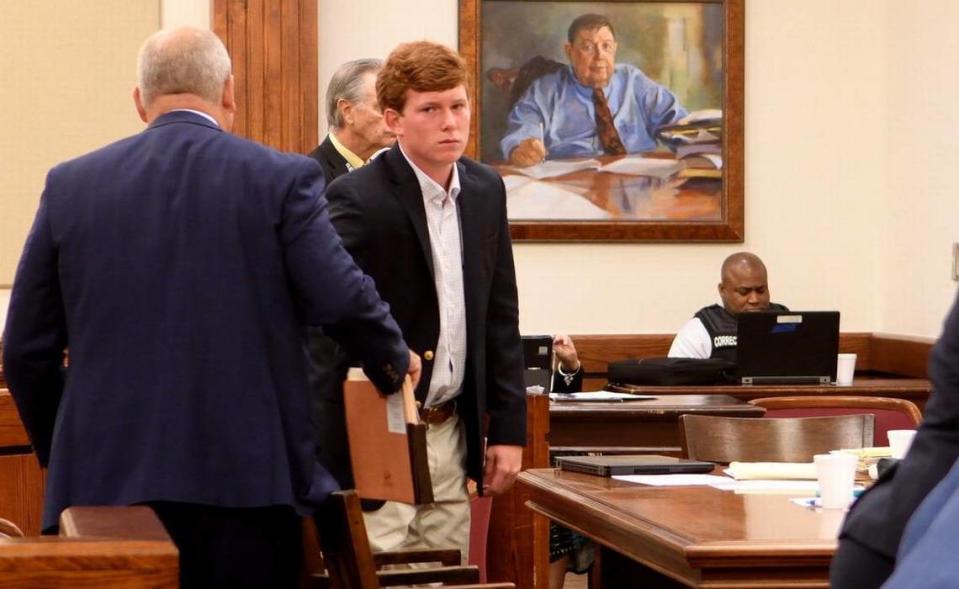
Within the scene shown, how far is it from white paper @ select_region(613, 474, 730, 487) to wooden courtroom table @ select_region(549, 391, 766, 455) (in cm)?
207

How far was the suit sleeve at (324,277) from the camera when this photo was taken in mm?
2859

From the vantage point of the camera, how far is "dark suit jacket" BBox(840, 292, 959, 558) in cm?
158

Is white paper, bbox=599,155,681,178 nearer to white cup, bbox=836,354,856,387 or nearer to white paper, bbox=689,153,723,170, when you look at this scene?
white paper, bbox=689,153,723,170

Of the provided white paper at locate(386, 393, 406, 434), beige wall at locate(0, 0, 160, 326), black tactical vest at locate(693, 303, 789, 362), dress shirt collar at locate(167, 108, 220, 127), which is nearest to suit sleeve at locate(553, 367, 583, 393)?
black tactical vest at locate(693, 303, 789, 362)

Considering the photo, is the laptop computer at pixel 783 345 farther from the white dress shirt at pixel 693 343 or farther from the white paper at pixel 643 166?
the white paper at pixel 643 166

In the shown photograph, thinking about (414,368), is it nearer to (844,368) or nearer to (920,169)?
(844,368)

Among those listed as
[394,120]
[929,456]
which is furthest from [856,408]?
[929,456]

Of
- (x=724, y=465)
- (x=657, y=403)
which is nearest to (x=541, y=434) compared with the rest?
(x=657, y=403)

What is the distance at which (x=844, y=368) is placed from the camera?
6.75m

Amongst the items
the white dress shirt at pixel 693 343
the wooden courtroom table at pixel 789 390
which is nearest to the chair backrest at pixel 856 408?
the wooden courtroom table at pixel 789 390

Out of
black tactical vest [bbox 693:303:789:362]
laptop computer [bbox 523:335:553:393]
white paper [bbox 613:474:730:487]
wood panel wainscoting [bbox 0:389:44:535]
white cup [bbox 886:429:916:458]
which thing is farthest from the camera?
black tactical vest [bbox 693:303:789:362]

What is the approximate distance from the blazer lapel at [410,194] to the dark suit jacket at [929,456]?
1871 millimetres

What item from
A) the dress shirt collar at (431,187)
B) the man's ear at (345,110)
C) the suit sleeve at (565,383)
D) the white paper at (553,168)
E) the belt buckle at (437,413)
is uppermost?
the man's ear at (345,110)

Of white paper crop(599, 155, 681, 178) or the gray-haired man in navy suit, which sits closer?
the gray-haired man in navy suit
